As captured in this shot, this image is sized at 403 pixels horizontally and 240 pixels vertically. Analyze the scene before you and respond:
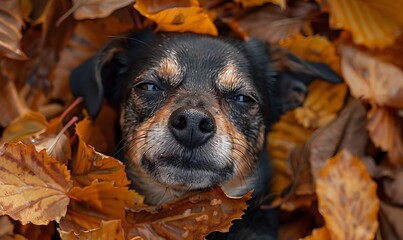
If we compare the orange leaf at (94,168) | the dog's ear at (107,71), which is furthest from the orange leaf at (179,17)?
the orange leaf at (94,168)

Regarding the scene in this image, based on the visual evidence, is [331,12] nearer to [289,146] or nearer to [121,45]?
[289,146]

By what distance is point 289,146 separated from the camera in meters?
2.90

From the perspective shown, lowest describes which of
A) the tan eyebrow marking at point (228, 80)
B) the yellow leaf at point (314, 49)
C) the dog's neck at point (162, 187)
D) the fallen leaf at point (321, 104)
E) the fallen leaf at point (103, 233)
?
the dog's neck at point (162, 187)

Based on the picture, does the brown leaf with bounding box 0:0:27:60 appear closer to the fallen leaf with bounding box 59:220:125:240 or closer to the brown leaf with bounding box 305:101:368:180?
the fallen leaf with bounding box 59:220:125:240

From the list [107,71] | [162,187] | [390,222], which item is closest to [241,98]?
[162,187]

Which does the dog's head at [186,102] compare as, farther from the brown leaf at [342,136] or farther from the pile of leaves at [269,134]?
the brown leaf at [342,136]

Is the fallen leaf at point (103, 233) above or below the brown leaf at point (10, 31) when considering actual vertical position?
→ below

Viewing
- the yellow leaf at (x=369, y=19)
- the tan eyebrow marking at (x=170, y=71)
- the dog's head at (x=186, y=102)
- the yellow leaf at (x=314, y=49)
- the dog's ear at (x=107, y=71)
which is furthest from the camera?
the yellow leaf at (x=314, y=49)

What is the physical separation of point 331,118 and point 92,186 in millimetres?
1147

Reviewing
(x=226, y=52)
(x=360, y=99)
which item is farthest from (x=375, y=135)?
(x=226, y=52)

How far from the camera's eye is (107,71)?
8.86 ft

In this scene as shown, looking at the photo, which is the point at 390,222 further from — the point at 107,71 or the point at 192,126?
the point at 107,71

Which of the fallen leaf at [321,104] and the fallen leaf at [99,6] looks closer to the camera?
the fallen leaf at [99,6]

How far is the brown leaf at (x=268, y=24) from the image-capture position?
284cm
